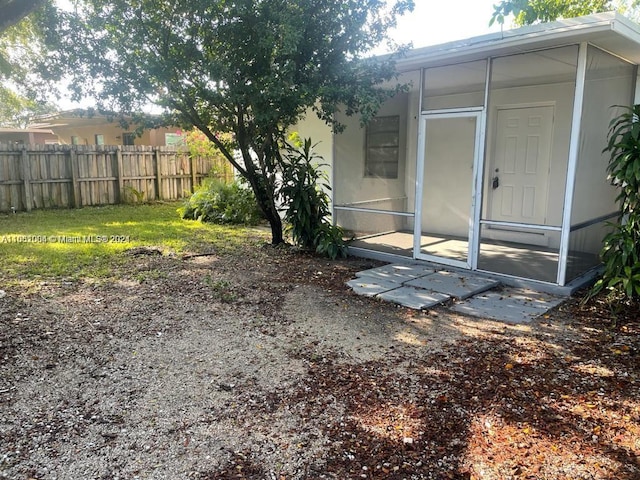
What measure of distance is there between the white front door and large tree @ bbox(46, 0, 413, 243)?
2365 millimetres

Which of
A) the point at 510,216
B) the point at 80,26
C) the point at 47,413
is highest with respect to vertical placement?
the point at 80,26

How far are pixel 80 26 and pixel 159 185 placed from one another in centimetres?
828

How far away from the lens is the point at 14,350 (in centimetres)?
390

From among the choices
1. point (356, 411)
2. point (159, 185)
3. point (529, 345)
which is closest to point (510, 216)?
point (529, 345)

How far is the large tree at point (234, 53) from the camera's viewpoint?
19.4ft

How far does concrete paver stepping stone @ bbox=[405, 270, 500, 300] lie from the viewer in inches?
213

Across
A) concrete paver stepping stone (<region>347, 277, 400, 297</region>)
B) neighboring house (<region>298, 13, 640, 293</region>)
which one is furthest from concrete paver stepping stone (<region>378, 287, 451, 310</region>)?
neighboring house (<region>298, 13, 640, 293</region>)

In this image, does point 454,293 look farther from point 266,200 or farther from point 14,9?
point 14,9

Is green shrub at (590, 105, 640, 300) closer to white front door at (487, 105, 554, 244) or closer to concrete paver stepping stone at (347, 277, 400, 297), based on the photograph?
concrete paver stepping stone at (347, 277, 400, 297)

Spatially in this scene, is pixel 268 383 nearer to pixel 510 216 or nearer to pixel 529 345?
pixel 529 345

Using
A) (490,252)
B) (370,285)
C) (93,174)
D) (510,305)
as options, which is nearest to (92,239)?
(93,174)

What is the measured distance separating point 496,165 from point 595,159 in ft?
7.45

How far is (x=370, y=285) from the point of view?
576cm

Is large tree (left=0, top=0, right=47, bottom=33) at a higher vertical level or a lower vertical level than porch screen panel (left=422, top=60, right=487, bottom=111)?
higher
